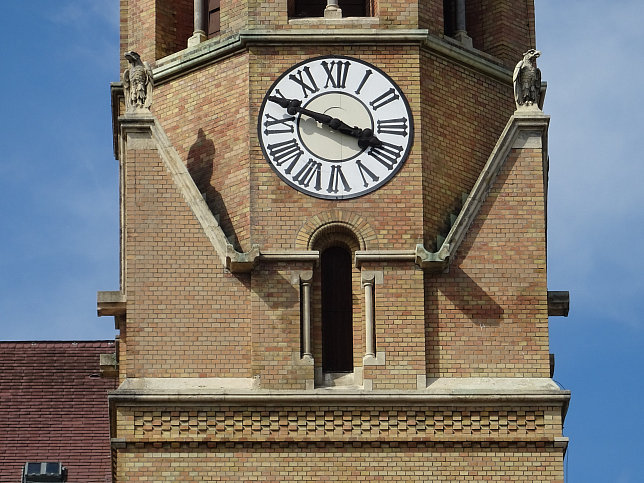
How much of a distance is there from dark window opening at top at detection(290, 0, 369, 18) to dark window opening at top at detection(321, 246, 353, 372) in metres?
3.77

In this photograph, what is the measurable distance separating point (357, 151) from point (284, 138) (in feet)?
3.37

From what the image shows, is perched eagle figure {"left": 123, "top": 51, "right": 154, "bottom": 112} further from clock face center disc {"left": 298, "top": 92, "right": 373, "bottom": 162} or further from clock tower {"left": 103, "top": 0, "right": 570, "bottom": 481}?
clock face center disc {"left": 298, "top": 92, "right": 373, "bottom": 162}

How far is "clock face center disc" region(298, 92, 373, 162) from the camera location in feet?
130

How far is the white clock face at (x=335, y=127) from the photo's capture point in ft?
129

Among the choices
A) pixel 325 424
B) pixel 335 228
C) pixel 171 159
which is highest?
pixel 171 159

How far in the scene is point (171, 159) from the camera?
39688 mm

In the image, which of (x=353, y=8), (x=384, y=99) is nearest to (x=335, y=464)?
(x=384, y=99)

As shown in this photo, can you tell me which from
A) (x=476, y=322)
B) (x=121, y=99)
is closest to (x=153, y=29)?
(x=121, y=99)

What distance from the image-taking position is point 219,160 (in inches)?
1575

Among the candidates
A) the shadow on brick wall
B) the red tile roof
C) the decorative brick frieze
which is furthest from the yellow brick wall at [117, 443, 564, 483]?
the red tile roof

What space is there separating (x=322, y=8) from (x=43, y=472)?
839cm

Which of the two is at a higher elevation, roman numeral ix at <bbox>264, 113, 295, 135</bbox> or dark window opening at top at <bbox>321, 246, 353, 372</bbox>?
roman numeral ix at <bbox>264, 113, 295, 135</bbox>

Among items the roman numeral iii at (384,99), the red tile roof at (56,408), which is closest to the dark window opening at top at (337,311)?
the roman numeral iii at (384,99)

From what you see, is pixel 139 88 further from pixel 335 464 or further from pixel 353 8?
pixel 335 464
